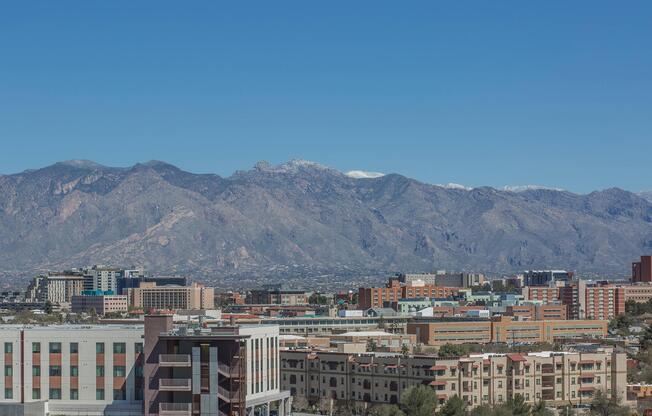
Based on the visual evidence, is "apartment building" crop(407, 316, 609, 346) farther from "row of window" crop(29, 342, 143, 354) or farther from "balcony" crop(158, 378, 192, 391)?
"balcony" crop(158, 378, 192, 391)

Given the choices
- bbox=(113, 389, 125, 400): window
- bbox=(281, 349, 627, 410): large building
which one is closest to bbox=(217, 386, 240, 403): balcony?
bbox=(113, 389, 125, 400): window

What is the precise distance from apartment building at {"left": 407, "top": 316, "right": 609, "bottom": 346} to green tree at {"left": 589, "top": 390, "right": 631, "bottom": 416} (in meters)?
59.4

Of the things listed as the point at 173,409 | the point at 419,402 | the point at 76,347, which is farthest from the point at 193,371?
the point at 419,402

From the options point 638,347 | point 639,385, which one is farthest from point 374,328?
point 639,385

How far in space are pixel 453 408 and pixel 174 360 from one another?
91.8 ft

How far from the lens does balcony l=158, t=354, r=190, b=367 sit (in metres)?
54.2

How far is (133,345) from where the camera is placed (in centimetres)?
5594

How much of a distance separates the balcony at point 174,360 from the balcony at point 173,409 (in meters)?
1.44

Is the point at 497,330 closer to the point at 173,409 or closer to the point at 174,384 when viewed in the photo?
the point at 173,409

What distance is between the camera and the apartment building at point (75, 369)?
184ft

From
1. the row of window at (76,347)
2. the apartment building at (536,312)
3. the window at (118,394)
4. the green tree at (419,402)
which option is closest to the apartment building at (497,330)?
the apartment building at (536,312)

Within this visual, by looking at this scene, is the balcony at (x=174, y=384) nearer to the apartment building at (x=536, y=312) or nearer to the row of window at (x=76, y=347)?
the row of window at (x=76, y=347)

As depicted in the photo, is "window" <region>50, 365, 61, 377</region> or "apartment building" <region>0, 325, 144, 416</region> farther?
"window" <region>50, 365, 61, 377</region>

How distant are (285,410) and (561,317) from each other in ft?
455
